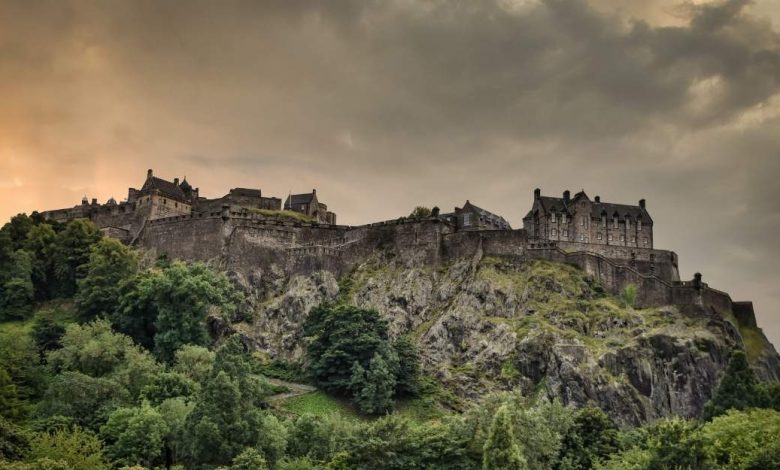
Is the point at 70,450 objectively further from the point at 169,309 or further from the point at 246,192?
the point at 246,192

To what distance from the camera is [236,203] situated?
339 ft

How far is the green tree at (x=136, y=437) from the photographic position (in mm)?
57656

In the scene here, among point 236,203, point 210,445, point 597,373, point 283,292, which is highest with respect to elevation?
point 236,203

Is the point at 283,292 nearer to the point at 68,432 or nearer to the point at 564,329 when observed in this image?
the point at 564,329

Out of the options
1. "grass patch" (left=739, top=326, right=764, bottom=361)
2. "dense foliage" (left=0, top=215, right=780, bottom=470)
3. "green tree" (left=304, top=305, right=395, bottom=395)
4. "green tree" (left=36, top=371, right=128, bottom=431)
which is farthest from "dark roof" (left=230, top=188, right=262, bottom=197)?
"grass patch" (left=739, top=326, right=764, bottom=361)

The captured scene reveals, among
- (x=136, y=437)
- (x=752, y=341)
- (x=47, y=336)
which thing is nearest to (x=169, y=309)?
(x=47, y=336)

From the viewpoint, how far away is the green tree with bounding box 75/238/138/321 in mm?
85062

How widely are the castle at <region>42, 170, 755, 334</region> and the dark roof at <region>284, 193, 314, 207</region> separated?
12 centimetres

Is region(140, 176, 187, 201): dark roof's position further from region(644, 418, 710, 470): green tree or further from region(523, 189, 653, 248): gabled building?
region(644, 418, 710, 470): green tree

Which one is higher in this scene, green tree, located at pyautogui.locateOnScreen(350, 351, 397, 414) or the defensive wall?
the defensive wall

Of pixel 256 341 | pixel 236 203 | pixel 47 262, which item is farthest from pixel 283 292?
pixel 47 262

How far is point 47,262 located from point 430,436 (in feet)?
186

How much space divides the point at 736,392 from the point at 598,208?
41783 millimetres

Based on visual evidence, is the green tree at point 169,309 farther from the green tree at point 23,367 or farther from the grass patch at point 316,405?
the grass patch at point 316,405
